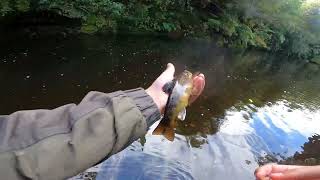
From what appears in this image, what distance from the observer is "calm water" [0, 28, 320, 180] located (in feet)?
19.8

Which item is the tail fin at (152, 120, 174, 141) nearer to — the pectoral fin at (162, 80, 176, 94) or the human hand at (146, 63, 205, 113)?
the human hand at (146, 63, 205, 113)

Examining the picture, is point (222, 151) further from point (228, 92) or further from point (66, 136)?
point (66, 136)

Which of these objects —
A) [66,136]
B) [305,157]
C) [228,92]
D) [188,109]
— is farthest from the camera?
[228,92]

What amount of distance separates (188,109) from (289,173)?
6.41 metres

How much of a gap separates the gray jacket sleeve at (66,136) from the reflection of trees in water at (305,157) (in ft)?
19.2

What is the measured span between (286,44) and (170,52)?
1789 cm

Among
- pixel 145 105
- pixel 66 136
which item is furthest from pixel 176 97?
pixel 66 136

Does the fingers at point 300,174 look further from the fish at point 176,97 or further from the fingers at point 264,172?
the fish at point 176,97

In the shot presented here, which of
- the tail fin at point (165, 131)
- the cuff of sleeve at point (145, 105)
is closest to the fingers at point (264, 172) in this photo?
the tail fin at point (165, 131)

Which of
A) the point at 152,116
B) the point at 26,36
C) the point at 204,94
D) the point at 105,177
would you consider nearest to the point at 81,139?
the point at 152,116

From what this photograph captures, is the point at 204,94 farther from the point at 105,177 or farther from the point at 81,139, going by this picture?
the point at 81,139

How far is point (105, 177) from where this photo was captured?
5.05 m

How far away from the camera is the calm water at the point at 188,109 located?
6.04 metres

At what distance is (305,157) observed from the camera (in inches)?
301
